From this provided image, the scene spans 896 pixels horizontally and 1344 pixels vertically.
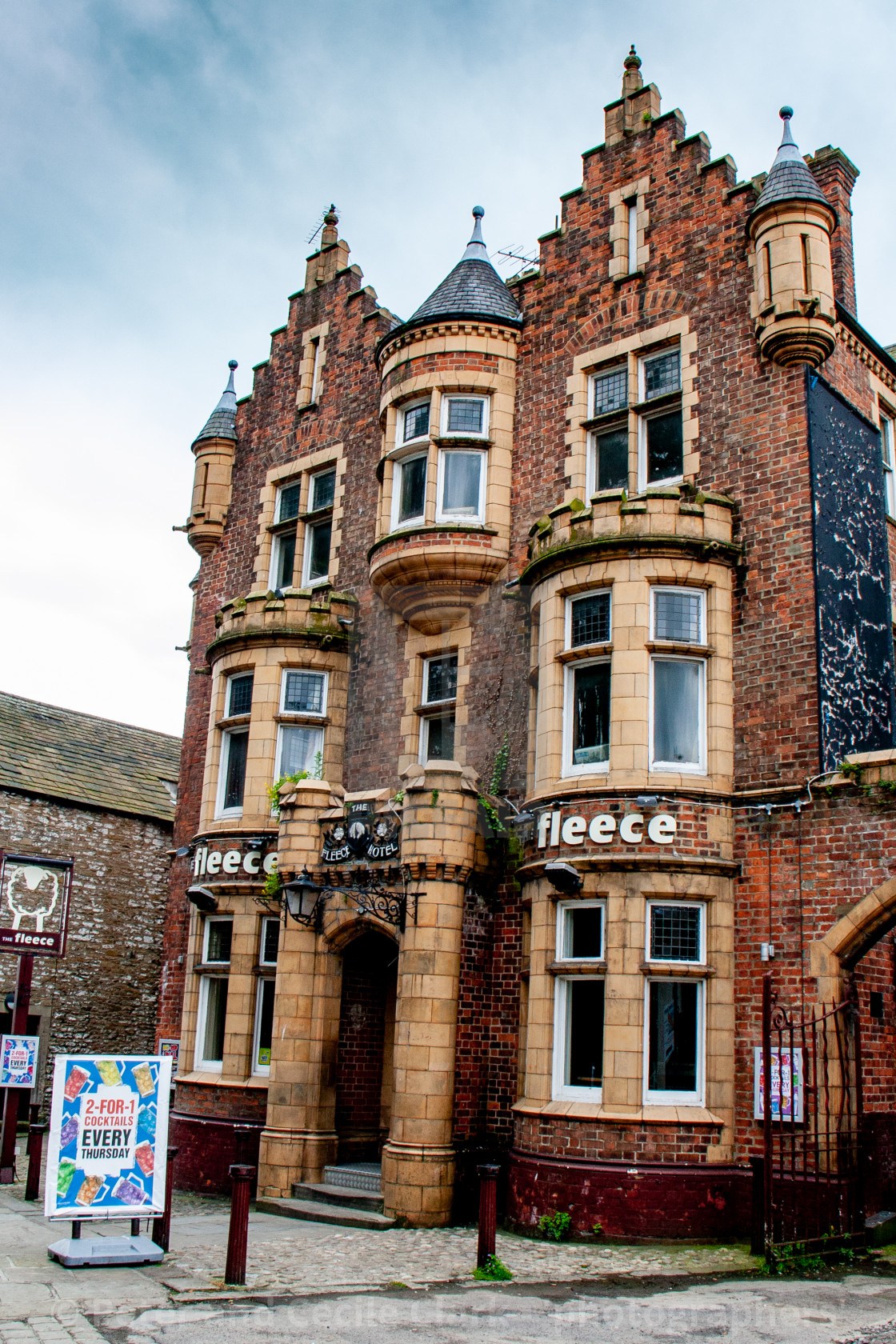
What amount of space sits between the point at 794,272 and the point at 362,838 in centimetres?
890

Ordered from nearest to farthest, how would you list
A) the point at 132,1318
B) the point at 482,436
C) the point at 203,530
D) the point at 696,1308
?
the point at 132,1318 < the point at 696,1308 < the point at 482,436 < the point at 203,530

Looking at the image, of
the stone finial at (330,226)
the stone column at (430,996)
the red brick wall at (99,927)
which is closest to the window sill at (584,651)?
the stone column at (430,996)

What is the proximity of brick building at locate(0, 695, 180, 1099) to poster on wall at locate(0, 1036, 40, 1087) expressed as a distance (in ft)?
23.0

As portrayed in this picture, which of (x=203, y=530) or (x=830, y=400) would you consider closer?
(x=830, y=400)

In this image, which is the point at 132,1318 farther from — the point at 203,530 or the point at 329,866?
the point at 203,530

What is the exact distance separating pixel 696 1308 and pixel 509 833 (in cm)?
673

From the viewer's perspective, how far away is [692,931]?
13352mm

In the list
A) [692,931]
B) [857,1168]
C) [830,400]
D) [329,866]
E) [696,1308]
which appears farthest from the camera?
[329,866]

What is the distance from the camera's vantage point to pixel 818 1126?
12070mm

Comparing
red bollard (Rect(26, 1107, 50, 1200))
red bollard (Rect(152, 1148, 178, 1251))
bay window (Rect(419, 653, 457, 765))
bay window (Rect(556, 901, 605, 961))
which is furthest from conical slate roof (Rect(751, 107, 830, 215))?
red bollard (Rect(26, 1107, 50, 1200))

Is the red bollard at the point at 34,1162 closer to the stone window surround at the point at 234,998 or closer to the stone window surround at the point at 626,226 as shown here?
the stone window surround at the point at 234,998

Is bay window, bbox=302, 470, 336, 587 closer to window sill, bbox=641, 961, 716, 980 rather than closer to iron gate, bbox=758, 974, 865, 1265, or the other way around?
window sill, bbox=641, 961, 716, 980

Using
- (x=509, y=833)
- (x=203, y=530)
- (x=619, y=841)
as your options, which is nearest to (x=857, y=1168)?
(x=619, y=841)

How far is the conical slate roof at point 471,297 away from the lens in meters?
17.7
